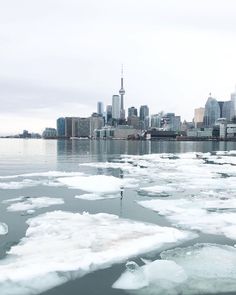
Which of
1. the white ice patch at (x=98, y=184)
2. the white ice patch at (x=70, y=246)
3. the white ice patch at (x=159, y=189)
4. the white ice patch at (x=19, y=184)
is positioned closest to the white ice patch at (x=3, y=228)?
the white ice patch at (x=70, y=246)

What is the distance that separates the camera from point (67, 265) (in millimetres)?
8406

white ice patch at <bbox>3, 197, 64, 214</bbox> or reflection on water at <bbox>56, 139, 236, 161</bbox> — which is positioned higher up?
white ice patch at <bbox>3, 197, 64, 214</bbox>

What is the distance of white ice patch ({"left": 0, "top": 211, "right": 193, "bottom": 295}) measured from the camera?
782 centimetres

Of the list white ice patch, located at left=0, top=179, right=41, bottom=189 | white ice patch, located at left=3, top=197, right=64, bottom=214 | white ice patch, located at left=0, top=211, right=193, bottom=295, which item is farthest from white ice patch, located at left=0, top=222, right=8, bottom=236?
white ice patch, located at left=0, top=179, right=41, bottom=189

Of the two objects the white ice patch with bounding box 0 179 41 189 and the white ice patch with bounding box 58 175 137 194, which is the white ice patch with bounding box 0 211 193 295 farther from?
the white ice patch with bounding box 0 179 41 189

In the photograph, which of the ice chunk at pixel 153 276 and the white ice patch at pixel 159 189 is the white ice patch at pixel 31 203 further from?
the ice chunk at pixel 153 276

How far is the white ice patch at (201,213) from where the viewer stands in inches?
476

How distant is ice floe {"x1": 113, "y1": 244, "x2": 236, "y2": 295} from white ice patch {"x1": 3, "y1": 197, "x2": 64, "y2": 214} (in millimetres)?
6619

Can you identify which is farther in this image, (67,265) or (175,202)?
(175,202)

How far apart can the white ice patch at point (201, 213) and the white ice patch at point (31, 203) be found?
357 cm

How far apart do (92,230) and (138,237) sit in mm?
1450

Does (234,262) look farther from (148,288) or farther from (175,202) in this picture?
(175,202)

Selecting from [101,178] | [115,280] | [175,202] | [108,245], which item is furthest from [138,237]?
[101,178]

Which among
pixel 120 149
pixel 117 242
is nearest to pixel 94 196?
pixel 117 242
